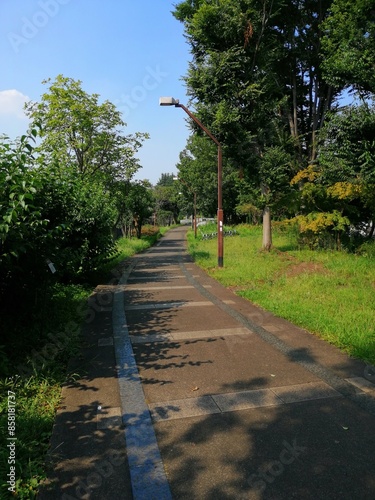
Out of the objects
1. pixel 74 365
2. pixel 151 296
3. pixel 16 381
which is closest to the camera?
pixel 16 381

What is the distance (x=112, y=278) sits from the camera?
12359 mm

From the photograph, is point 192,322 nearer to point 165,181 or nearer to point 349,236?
point 349,236

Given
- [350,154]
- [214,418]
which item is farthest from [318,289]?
[350,154]

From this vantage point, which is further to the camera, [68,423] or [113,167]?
[113,167]

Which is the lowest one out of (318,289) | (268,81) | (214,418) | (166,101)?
(214,418)

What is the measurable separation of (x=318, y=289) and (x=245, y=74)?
10510 millimetres

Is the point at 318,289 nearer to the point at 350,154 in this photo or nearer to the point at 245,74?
the point at 350,154

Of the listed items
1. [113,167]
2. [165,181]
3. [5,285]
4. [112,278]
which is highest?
[165,181]

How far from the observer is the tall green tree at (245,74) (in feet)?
46.3

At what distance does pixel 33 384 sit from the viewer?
157 inches

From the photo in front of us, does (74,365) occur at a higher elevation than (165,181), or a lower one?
lower

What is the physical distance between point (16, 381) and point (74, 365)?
78 cm

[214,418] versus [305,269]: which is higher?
[305,269]

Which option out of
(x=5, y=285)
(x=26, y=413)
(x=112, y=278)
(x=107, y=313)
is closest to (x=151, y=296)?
(x=107, y=313)
